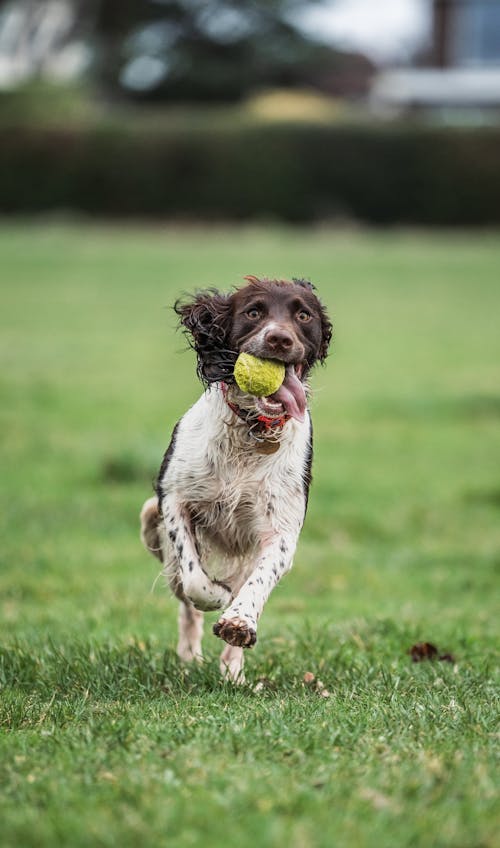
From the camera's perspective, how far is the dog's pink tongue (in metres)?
4.58

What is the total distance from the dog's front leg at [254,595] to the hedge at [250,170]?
24.7 meters

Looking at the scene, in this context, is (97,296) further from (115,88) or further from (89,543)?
(115,88)

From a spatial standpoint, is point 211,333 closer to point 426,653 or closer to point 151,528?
point 151,528

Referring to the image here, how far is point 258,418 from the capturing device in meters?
4.77

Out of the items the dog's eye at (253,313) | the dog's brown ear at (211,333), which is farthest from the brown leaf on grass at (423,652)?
the dog's eye at (253,313)

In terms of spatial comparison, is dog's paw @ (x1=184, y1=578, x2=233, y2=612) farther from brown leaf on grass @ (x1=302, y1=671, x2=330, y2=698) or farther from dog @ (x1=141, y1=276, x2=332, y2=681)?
brown leaf on grass @ (x1=302, y1=671, x2=330, y2=698)

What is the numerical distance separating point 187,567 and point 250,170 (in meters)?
24.9

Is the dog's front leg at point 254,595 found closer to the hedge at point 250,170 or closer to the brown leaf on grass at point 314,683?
the brown leaf on grass at point 314,683

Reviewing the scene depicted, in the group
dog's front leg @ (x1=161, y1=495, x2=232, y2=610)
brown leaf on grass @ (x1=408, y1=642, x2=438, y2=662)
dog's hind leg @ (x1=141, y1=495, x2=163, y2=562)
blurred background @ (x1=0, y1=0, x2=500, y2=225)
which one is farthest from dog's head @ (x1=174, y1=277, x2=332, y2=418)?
blurred background @ (x1=0, y1=0, x2=500, y2=225)

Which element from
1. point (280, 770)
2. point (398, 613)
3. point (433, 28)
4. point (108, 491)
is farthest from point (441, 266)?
point (433, 28)

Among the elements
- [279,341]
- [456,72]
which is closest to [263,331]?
[279,341]

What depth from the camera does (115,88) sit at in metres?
44.2

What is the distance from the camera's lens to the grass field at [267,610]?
3.19 m

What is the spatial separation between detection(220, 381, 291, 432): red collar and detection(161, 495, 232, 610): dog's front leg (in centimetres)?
45
